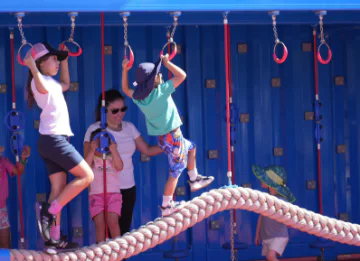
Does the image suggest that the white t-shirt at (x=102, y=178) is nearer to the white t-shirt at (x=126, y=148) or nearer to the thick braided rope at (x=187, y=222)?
the white t-shirt at (x=126, y=148)

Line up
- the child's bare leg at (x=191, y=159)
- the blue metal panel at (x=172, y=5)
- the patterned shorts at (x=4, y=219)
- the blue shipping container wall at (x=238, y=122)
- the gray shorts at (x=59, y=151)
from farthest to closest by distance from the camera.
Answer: the blue shipping container wall at (x=238, y=122)
the patterned shorts at (x=4, y=219)
the child's bare leg at (x=191, y=159)
the gray shorts at (x=59, y=151)
the blue metal panel at (x=172, y=5)

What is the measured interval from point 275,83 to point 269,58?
0.29 metres

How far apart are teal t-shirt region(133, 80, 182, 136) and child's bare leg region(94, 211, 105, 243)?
1.38 metres

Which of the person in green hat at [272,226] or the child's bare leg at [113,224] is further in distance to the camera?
the person in green hat at [272,226]

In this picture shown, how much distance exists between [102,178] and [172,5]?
7.11 ft

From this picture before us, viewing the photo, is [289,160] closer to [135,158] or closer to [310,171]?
[310,171]

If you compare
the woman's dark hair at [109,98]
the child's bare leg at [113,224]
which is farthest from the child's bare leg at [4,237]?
the woman's dark hair at [109,98]

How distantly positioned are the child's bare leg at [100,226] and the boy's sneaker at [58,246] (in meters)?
0.99

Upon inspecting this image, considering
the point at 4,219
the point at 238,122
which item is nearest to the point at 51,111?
the point at 4,219

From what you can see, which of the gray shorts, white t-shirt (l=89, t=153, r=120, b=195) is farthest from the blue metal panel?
white t-shirt (l=89, t=153, r=120, b=195)

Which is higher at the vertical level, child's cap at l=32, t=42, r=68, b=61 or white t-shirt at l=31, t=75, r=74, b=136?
child's cap at l=32, t=42, r=68, b=61

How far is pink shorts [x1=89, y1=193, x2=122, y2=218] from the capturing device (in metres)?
8.42

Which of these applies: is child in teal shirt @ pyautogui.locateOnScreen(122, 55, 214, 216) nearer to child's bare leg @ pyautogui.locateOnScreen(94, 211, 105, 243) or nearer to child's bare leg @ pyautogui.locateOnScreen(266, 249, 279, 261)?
child's bare leg @ pyautogui.locateOnScreen(94, 211, 105, 243)

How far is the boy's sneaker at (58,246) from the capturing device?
7.21 m
